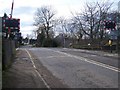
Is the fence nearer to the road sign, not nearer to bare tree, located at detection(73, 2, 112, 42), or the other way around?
the road sign

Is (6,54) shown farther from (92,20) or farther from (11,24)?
(92,20)

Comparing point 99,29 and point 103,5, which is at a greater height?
point 103,5

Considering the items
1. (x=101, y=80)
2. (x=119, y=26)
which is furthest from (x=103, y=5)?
(x=101, y=80)

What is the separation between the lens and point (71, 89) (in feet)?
39.5

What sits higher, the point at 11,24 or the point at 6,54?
the point at 11,24

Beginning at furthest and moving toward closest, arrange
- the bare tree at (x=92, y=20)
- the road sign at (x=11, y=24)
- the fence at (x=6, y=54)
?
the bare tree at (x=92, y=20), the road sign at (x=11, y=24), the fence at (x=6, y=54)

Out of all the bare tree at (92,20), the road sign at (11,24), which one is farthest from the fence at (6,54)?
the bare tree at (92,20)

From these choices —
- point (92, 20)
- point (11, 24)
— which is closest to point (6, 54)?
point (11, 24)

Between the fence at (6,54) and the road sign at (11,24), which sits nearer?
the fence at (6,54)

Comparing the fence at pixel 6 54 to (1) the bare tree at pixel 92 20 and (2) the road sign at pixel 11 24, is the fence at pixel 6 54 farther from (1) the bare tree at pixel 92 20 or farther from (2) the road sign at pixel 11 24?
(1) the bare tree at pixel 92 20

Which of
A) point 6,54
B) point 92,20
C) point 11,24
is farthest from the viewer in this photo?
point 92,20

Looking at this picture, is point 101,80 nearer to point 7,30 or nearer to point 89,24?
point 7,30

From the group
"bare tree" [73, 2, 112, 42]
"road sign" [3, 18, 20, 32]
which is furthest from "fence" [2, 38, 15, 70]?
"bare tree" [73, 2, 112, 42]

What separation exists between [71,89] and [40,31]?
354ft
